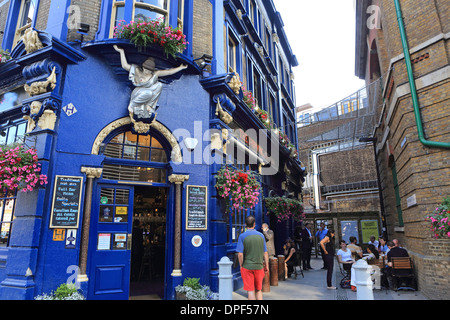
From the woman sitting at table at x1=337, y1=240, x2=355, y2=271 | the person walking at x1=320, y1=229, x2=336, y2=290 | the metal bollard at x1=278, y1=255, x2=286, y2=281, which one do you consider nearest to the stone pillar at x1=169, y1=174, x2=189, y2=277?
the person walking at x1=320, y1=229, x2=336, y2=290

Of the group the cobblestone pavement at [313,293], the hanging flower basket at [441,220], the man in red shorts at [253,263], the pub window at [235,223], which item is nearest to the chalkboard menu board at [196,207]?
the pub window at [235,223]

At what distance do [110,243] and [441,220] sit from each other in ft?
24.3

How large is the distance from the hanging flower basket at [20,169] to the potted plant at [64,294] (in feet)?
6.81

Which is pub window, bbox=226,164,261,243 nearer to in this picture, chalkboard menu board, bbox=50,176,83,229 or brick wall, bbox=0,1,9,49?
chalkboard menu board, bbox=50,176,83,229

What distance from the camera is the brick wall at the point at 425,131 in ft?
24.5

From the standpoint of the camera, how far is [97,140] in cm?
708

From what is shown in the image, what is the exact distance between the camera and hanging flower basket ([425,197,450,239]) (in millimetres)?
6484

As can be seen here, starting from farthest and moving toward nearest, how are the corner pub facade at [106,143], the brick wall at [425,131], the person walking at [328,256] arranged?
1. the person walking at [328,256]
2. the brick wall at [425,131]
3. the corner pub facade at [106,143]

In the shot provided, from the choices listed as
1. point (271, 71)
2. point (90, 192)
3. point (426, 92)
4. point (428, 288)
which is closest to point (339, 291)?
point (428, 288)

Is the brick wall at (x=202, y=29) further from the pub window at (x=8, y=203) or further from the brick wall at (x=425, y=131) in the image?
the brick wall at (x=425, y=131)

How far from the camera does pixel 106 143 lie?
7.30m

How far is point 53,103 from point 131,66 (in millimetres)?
1999

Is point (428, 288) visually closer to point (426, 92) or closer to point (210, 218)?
point (426, 92)

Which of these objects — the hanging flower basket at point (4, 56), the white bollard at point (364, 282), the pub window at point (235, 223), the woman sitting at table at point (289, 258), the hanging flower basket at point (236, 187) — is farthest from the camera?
the woman sitting at table at point (289, 258)
